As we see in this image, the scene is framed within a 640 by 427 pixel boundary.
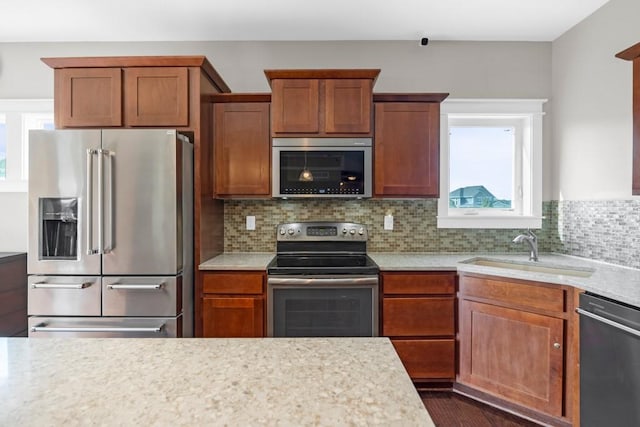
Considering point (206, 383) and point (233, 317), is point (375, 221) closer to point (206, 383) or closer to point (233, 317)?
point (233, 317)

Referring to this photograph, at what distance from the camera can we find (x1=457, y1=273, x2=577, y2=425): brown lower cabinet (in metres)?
1.96

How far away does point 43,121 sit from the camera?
3.10 metres

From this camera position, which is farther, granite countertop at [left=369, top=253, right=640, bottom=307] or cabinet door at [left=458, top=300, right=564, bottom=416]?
cabinet door at [left=458, top=300, right=564, bottom=416]

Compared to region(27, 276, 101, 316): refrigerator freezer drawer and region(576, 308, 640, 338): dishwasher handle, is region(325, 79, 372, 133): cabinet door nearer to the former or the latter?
region(576, 308, 640, 338): dishwasher handle

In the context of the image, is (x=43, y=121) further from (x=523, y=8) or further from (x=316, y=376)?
(x=523, y=8)

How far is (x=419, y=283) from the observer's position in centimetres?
243

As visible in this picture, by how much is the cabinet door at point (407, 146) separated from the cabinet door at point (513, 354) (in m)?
0.99

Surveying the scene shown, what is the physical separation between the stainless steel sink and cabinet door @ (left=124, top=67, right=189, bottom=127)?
2347 millimetres

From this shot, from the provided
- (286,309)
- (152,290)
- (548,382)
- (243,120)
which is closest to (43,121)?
(243,120)

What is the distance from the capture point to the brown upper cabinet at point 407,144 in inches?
106

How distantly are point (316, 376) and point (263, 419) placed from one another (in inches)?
7.9

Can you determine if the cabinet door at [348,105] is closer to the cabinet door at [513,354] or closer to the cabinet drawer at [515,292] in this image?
the cabinet drawer at [515,292]

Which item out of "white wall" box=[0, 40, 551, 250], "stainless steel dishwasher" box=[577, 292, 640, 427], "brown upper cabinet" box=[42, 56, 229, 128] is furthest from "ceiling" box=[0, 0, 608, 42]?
"stainless steel dishwasher" box=[577, 292, 640, 427]

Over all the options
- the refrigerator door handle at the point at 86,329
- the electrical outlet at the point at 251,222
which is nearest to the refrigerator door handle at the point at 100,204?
the refrigerator door handle at the point at 86,329
